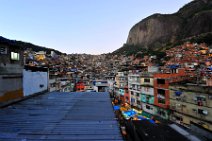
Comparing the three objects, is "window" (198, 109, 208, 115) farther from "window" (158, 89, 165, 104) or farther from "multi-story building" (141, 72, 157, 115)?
"multi-story building" (141, 72, 157, 115)

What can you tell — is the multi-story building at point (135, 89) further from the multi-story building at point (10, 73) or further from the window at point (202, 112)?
the multi-story building at point (10, 73)

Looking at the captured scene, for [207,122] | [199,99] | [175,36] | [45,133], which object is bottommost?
[207,122]

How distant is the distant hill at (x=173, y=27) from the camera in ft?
441

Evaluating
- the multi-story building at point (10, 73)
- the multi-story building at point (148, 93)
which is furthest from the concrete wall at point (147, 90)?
the multi-story building at point (10, 73)

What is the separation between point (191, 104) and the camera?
1277 inches

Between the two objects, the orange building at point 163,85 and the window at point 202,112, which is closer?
the window at point 202,112

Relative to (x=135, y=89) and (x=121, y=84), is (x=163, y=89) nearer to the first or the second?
(x=135, y=89)

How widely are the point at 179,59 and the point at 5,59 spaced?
82.6m

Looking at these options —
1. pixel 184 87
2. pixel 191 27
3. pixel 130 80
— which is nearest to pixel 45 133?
pixel 184 87

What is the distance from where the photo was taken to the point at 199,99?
30.8 metres

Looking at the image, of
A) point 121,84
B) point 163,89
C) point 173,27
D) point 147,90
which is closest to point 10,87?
point 163,89

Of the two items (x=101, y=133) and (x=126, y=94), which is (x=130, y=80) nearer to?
(x=126, y=94)

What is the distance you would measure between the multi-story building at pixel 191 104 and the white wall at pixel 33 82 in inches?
948

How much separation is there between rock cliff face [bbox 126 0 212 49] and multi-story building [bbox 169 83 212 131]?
363 ft
